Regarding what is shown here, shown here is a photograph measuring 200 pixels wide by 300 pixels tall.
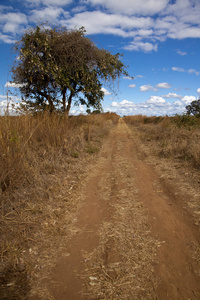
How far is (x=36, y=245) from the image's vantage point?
245cm

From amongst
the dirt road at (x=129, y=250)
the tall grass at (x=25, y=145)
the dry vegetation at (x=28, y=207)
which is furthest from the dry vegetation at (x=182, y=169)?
the tall grass at (x=25, y=145)

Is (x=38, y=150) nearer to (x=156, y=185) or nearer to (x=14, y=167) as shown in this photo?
(x=14, y=167)

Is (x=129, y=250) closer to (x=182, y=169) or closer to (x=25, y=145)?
(x=25, y=145)

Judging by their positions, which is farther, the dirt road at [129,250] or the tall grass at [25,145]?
the tall grass at [25,145]

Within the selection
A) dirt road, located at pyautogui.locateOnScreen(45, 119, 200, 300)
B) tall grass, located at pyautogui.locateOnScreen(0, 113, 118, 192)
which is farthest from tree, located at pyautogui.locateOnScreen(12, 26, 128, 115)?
dirt road, located at pyautogui.locateOnScreen(45, 119, 200, 300)

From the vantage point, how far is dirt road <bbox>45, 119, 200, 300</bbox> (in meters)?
1.86

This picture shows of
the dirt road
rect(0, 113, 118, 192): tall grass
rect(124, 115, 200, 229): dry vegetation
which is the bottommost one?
the dirt road

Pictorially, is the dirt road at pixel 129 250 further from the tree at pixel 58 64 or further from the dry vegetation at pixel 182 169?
the tree at pixel 58 64

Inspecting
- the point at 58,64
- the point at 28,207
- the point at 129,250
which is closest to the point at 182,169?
the point at 129,250

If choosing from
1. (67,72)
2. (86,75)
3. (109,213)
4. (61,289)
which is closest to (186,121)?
(86,75)

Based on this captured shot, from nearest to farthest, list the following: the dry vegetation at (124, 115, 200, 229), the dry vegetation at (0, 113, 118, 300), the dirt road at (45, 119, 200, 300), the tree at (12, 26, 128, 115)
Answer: the dirt road at (45, 119, 200, 300) < the dry vegetation at (0, 113, 118, 300) < the dry vegetation at (124, 115, 200, 229) < the tree at (12, 26, 128, 115)

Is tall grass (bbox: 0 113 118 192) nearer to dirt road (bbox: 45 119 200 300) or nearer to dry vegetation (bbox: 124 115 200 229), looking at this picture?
dirt road (bbox: 45 119 200 300)

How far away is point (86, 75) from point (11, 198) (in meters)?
8.17

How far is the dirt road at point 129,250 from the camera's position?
186cm
